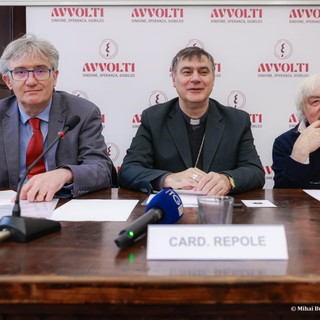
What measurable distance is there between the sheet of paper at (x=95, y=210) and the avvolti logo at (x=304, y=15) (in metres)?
2.28

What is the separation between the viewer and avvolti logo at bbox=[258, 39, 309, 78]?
294 cm

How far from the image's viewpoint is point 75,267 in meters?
0.70

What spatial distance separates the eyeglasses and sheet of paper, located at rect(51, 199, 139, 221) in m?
0.73

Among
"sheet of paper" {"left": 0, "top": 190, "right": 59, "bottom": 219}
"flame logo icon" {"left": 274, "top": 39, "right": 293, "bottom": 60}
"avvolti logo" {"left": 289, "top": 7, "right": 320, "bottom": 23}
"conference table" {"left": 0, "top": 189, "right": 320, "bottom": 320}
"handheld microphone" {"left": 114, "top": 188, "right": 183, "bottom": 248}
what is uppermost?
"avvolti logo" {"left": 289, "top": 7, "right": 320, "bottom": 23}

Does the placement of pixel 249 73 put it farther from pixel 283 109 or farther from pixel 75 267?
pixel 75 267

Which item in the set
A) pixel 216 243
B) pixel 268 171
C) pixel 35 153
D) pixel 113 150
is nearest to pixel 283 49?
pixel 268 171

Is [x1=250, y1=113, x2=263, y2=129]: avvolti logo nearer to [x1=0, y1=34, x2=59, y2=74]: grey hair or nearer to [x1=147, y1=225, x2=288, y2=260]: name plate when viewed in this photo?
[x1=0, y1=34, x2=59, y2=74]: grey hair

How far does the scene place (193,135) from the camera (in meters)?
2.16

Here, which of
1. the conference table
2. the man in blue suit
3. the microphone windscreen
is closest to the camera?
the conference table

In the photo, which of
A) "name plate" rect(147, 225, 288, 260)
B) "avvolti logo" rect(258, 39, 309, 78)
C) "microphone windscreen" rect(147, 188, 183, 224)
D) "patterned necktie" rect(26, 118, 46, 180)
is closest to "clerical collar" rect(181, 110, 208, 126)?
"patterned necktie" rect(26, 118, 46, 180)

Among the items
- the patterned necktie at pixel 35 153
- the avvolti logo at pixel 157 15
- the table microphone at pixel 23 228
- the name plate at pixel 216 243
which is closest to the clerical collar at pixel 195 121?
the patterned necktie at pixel 35 153

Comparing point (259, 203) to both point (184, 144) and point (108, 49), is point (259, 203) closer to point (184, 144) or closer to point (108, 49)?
point (184, 144)

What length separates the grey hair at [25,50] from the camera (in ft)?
5.84

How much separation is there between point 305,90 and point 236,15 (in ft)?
3.75
